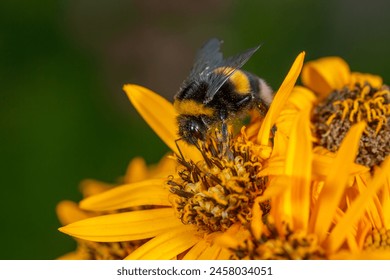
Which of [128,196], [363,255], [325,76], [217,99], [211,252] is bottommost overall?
[363,255]

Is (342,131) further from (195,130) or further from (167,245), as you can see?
(167,245)

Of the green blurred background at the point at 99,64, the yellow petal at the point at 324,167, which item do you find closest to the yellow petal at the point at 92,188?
the green blurred background at the point at 99,64

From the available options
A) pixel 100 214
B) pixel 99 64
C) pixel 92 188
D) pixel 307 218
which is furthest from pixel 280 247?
pixel 99 64

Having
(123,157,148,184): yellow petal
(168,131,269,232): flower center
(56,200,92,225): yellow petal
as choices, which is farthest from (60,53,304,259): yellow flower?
(56,200,92,225): yellow petal

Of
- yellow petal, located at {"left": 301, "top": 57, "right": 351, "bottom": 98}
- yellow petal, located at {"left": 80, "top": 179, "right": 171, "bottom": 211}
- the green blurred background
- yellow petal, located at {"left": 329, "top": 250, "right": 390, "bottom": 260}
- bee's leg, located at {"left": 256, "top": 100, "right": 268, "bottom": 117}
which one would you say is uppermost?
the green blurred background

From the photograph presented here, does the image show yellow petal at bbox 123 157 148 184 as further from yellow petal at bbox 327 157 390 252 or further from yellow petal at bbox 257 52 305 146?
yellow petal at bbox 327 157 390 252
